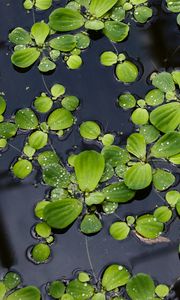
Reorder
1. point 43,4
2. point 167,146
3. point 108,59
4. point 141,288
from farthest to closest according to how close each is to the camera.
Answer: point 43,4 < point 108,59 < point 167,146 < point 141,288

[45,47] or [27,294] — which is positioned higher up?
[45,47]

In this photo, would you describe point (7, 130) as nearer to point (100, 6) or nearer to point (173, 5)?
point (100, 6)

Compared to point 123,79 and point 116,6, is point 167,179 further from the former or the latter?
point 116,6

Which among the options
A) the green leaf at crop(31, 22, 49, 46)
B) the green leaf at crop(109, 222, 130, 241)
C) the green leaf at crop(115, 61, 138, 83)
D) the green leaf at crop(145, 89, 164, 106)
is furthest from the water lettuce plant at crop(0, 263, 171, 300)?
the green leaf at crop(31, 22, 49, 46)

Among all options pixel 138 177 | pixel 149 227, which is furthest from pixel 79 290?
pixel 138 177

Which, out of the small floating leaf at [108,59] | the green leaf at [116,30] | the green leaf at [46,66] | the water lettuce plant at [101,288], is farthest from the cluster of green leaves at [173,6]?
the water lettuce plant at [101,288]

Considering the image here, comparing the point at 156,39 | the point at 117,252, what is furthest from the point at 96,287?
the point at 156,39

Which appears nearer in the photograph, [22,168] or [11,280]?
[11,280]

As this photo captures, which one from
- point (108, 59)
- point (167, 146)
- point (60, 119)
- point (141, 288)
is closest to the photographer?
point (141, 288)
